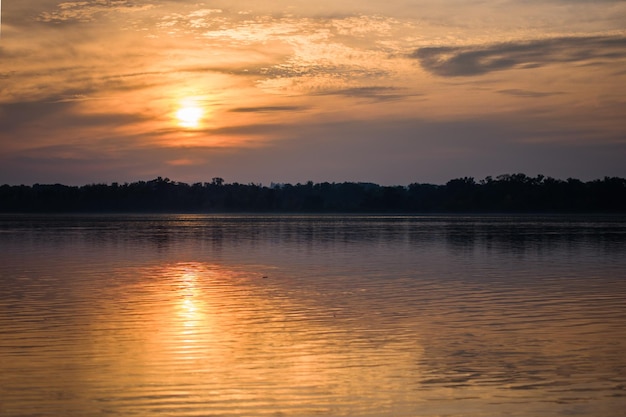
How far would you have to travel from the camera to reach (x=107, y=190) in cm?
19088

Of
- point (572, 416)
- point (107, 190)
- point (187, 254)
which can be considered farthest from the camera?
point (107, 190)

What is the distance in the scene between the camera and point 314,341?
1392 cm

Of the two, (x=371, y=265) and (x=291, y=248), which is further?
(x=291, y=248)

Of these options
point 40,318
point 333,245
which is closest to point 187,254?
point 333,245

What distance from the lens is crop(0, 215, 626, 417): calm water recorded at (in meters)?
9.98

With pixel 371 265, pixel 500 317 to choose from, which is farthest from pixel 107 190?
pixel 500 317

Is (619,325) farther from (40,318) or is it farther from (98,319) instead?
(40,318)

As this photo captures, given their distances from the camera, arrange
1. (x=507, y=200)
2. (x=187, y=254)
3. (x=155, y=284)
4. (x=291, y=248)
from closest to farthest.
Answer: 1. (x=155, y=284)
2. (x=187, y=254)
3. (x=291, y=248)
4. (x=507, y=200)

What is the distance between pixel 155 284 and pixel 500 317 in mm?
11000

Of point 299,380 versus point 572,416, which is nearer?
point 572,416

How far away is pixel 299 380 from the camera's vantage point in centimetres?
1098

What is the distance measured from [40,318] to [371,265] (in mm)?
15493

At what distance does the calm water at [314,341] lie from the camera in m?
9.98

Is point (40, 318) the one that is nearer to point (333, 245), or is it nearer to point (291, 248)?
point (291, 248)
